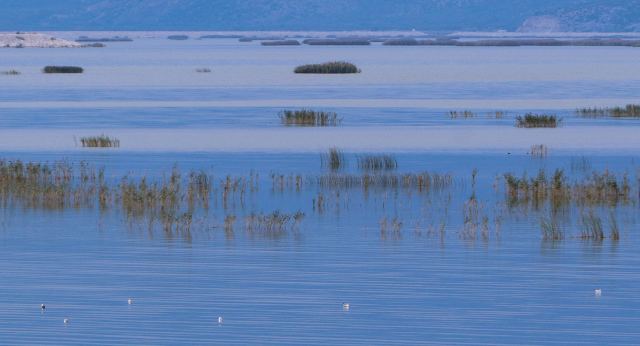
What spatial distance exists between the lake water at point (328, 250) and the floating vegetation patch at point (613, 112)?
9.00 ft

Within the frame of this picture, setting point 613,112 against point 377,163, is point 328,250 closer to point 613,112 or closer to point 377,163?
point 377,163

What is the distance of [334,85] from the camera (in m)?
83.5

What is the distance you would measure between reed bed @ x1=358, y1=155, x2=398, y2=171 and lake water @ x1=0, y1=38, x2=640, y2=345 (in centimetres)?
37

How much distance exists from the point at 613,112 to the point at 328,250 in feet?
106

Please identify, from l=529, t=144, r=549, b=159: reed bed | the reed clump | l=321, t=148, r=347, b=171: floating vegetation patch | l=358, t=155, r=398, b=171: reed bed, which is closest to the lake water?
l=321, t=148, r=347, b=171: floating vegetation patch

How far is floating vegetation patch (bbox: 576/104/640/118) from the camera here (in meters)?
54.6

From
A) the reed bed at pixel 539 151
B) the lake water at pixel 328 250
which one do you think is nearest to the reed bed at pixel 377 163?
the lake water at pixel 328 250

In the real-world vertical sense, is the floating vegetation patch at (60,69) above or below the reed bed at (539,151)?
above

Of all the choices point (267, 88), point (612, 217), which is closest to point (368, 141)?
point (612, 217)

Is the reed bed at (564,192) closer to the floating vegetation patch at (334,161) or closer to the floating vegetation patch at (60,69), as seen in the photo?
the floating vegetation patch at (334,161)

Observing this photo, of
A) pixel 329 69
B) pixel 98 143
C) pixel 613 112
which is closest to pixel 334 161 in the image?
pixel 98 143

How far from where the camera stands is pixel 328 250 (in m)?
24.4

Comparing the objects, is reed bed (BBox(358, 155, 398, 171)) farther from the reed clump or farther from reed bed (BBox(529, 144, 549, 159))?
the reed clump

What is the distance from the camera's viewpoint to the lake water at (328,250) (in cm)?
Answer: 1836
